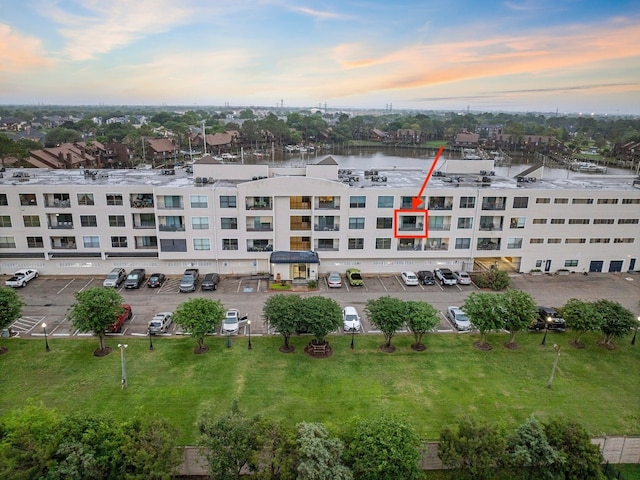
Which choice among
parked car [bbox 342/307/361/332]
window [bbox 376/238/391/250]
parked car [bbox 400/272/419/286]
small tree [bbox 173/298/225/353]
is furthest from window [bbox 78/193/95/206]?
parked car [bbox 400/272/419/286]

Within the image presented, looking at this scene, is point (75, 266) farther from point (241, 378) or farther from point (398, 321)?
point (398, 321)

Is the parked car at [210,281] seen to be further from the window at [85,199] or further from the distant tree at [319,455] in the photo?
the distant tree at [319,455]

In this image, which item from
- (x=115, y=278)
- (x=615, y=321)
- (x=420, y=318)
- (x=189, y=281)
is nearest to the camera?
(x=420, y=318)

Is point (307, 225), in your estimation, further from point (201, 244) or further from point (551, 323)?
point (551, 323)

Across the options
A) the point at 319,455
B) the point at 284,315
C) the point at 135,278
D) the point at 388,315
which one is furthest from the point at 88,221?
the point at 319,455

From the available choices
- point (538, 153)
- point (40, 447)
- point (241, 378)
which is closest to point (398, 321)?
point (241, 378)

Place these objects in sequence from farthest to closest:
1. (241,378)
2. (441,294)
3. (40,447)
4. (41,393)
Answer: (441,294) < (241,378) < (41,393) < (40,447)

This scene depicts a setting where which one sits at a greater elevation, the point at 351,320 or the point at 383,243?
the point at 383,243
